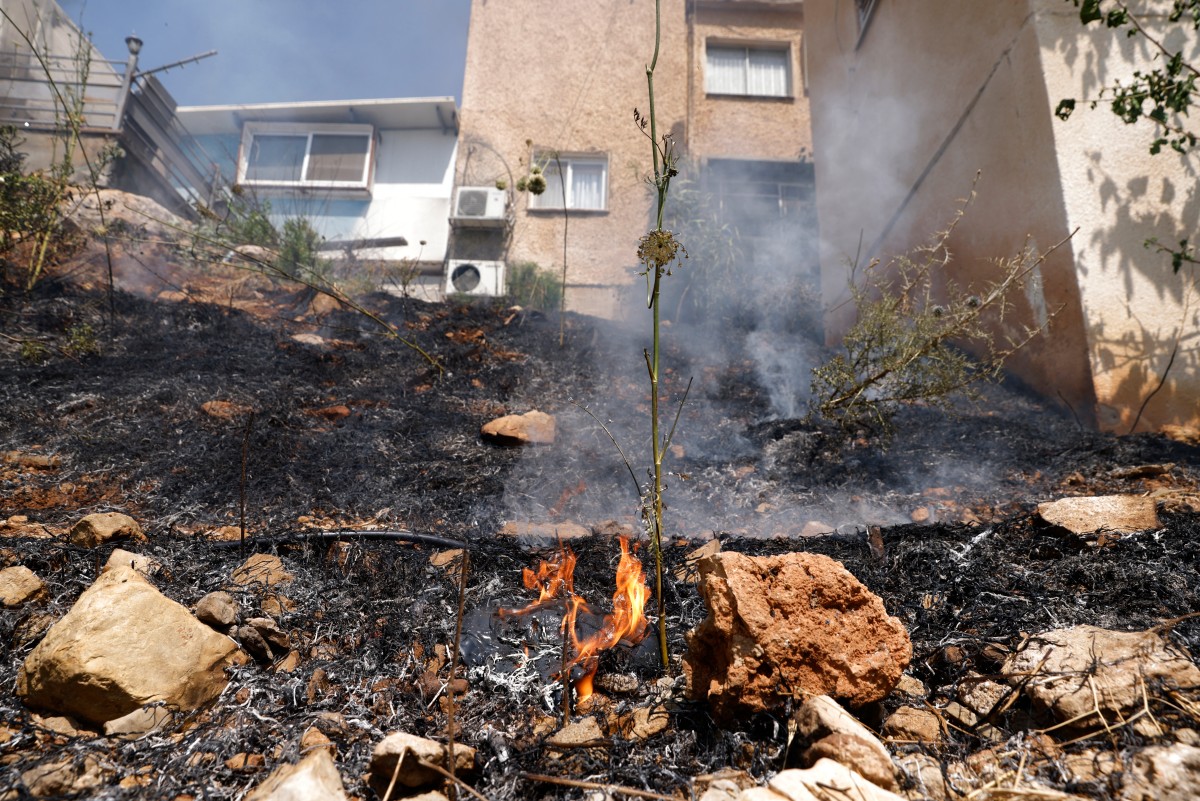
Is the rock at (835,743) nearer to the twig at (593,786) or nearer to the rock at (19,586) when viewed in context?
the twig at (593,786)

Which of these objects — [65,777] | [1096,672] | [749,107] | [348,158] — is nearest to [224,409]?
[65,777]

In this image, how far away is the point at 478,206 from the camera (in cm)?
1152

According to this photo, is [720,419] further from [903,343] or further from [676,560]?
[676,560]

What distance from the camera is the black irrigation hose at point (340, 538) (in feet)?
9.38

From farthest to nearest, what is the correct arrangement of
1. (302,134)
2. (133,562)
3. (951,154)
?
(302,134)
(951,154)
(133,562)

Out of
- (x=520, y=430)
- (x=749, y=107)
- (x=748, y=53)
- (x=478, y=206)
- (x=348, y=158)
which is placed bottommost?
(x=520, y=430)

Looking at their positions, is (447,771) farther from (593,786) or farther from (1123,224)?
(1123,224)

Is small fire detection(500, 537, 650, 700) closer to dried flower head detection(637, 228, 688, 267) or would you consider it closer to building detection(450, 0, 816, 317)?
dried flower head detection(637, 228, 688, 267)

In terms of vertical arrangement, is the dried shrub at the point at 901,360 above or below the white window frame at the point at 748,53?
below

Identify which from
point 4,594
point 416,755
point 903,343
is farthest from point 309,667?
point 903,343

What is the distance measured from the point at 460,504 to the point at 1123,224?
538 centimetres

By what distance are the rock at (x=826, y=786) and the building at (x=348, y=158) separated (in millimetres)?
12219

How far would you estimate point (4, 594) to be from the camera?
2240 millimetres

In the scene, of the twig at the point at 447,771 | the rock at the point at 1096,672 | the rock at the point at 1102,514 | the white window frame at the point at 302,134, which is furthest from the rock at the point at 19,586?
the white window frame at the point at 302,134
